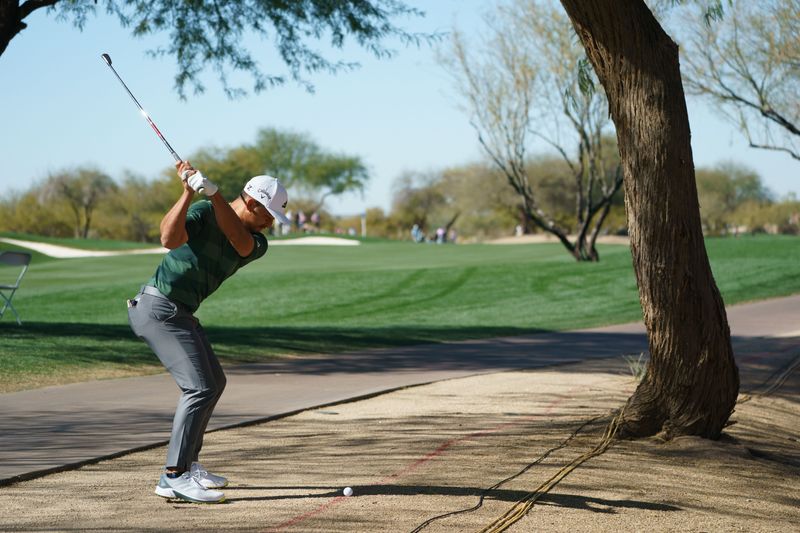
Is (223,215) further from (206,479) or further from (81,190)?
(81,190)

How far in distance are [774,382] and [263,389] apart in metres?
6.10

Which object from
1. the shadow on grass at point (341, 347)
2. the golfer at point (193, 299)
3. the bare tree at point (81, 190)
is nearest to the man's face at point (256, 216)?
the golfer at point (193, 299)

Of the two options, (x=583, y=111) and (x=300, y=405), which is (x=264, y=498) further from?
(x=583, y=111)

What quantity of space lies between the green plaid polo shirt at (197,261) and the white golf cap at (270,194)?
0.23m

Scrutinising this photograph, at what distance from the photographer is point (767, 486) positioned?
749 centimetres

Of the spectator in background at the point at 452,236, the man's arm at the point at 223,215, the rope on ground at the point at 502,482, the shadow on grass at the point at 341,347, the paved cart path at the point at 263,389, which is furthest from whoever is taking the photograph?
the spectator in background at the point at 452,236

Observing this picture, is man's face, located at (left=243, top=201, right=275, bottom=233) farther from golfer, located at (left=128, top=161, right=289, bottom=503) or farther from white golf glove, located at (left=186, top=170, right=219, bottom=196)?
white golf glove, located at (left=186, top=170, right=219, bottom=196)

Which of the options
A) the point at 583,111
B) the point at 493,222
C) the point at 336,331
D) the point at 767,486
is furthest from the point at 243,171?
the point at 767,486

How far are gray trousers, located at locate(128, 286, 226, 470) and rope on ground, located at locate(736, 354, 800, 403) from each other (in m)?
6.76

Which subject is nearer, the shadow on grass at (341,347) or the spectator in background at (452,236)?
the shadow on grass at (341,347)

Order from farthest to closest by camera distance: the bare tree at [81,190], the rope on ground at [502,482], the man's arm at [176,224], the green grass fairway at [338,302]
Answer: the bare tree at [81,190]
the green grass fairway at [338,302]
the rope on ground at [502,482]
the man's arm at [176,224]

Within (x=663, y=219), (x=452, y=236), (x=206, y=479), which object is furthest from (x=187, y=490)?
(x=452, y=236)

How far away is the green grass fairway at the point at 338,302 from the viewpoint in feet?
50.1

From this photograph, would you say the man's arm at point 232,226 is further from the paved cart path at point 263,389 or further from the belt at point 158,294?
the paved cart path at point 263,389
